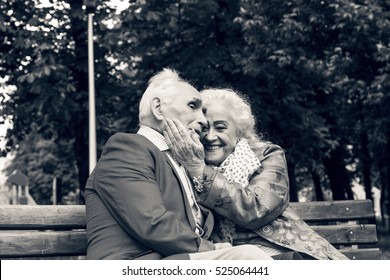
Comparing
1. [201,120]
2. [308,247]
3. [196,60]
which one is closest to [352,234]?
[308,247]

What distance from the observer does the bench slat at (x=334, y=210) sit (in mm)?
4937

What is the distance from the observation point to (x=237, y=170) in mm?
4184

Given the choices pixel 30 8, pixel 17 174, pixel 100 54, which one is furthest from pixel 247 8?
pixel 17 174

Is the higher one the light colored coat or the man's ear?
the man's ear

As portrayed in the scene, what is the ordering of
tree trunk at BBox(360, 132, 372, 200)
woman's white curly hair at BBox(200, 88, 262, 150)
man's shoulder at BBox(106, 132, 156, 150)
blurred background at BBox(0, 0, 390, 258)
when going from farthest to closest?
1. tree trunk at BBox(360, 132, 372, 200)
2. blurred background at BBox(0, 0, 390, 258)
3. woman's white curly hair at BBox(200, 88, 262, 150)
4. man's shoulder at BBox(106, 132, 156, 150)

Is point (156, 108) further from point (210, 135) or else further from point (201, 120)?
point (210, 135)

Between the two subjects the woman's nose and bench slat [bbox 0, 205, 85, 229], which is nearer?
bench slat [bbox 0, 205, 85, 229]

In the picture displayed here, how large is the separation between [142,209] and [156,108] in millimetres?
831

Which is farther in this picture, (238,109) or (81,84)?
(81,84)

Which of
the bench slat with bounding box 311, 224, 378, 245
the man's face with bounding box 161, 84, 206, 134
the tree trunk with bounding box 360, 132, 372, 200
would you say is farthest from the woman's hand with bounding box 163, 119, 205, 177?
the tree trunk with bounding box 360, 132, 372, 200

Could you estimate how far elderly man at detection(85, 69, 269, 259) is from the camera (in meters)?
3.40

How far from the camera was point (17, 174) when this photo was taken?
19.5 meters

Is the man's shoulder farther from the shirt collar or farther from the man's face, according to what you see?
the man's face

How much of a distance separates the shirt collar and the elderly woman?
2.0 inches
